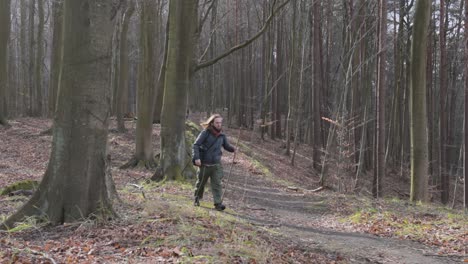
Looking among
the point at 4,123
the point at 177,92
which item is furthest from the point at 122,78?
the point at 177,92

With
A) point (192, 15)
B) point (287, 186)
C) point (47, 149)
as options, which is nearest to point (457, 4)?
point (287, 186)

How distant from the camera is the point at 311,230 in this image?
855 cm

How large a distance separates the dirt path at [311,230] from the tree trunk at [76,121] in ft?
10.3

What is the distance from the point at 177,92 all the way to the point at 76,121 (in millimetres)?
6377

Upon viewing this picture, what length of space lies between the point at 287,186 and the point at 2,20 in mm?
14442

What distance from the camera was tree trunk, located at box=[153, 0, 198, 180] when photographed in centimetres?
1194

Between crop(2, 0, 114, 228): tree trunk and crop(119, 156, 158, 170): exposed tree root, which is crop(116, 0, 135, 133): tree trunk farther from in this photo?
crop(2, 0, 114, 228): tree trunk

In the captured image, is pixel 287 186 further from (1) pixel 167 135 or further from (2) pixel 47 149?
(2) pixel 47 149

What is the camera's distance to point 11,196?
8047 mm

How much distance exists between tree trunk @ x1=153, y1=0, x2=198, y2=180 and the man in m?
3.18

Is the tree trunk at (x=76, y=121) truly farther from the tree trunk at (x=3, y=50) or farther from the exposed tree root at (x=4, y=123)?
the exposed tree root at (x=4, y=123)

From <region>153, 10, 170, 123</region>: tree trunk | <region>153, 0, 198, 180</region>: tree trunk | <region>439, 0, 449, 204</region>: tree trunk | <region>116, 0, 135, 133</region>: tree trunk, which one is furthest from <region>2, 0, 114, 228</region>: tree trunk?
<region>439, 0, 449, 204</region>: tree trunk

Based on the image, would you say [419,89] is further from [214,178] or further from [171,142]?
[214,178]

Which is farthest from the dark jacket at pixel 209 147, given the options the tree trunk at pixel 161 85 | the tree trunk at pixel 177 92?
the tree trunk at pixel 161 85
